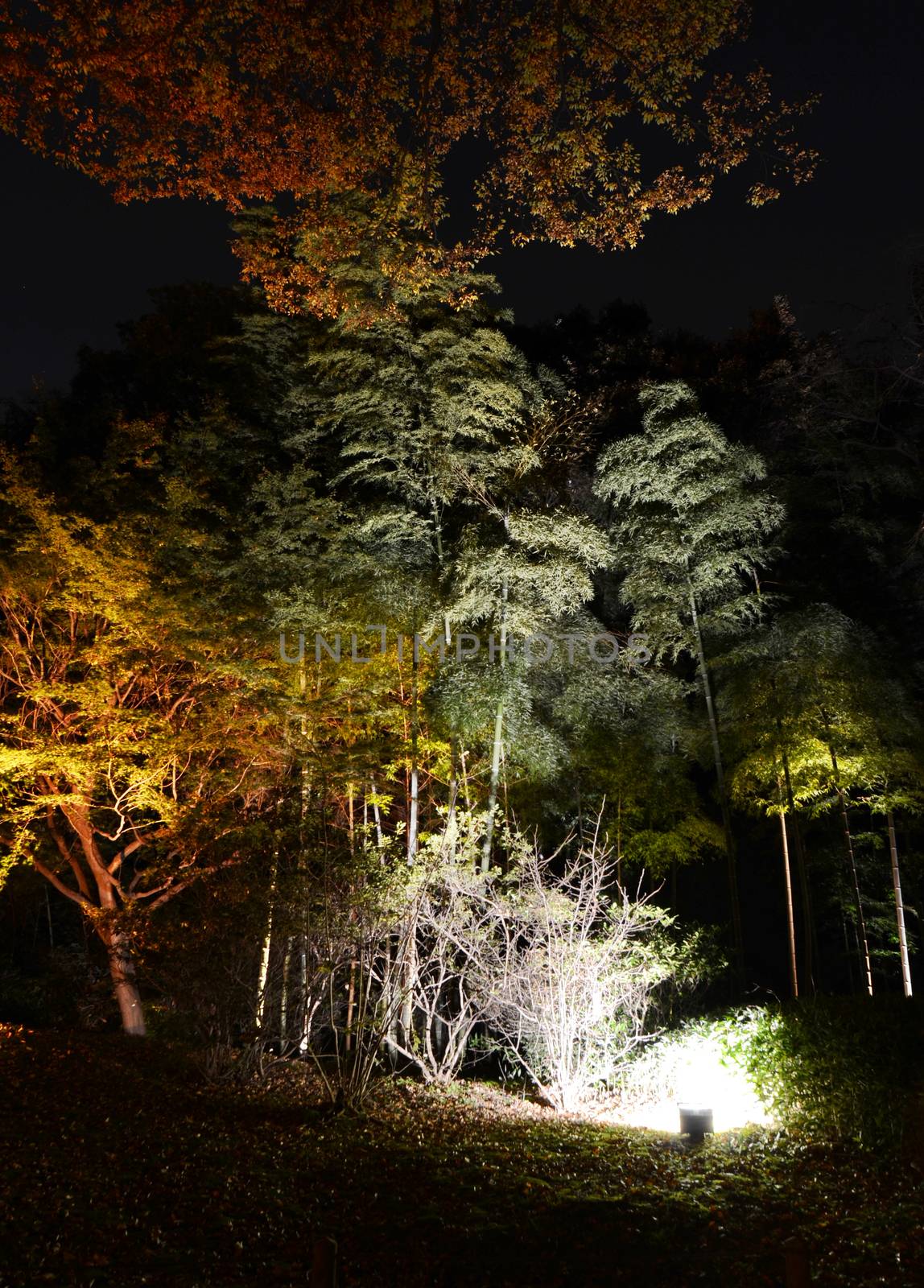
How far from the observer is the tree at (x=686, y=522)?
28.3 ft

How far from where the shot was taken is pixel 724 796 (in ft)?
28.1

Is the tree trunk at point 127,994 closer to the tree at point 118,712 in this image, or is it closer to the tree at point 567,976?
the tree at point 118,712

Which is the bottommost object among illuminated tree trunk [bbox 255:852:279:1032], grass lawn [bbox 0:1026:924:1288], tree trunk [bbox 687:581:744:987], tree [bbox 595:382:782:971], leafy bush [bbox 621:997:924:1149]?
grass lawn [bbox 0:1026:924:1288]

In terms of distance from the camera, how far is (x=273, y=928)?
5.55 m

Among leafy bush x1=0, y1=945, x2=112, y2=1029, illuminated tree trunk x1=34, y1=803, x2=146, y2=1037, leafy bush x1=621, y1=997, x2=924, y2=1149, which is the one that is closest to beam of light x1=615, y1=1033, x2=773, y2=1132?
leafy bush x1=621, y1=997, x2=924, y2=1149

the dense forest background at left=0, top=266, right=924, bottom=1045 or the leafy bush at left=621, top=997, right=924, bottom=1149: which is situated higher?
the dense forest background at left=0, top=266, right=924, bottom=1045

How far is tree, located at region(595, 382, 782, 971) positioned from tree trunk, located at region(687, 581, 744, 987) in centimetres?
2

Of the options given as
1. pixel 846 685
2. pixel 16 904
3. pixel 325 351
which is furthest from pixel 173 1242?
pixel 16 904

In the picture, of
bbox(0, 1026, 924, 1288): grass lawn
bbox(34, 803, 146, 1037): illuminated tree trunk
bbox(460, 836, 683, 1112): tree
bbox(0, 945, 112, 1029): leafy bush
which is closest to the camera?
bbox(0, 1026, 924, 1288): grass lawn

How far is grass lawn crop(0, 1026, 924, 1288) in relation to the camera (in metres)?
2.99

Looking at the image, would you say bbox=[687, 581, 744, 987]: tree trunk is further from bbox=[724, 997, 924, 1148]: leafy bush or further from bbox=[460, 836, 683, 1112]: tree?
bbox=[724, 997, 924, 1148]: leafy bush

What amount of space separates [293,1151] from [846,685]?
20.6 feet

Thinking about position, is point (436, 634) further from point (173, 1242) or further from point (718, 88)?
point (173, 1242)

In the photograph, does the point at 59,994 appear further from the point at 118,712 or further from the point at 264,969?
the point at 264,969
